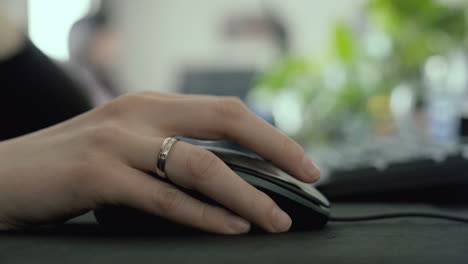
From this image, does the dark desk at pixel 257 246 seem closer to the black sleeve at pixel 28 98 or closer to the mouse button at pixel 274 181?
the mouse button at pixel 274 181

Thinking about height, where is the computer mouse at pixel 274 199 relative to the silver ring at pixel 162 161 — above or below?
below

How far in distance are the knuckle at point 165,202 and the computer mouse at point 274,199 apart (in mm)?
17

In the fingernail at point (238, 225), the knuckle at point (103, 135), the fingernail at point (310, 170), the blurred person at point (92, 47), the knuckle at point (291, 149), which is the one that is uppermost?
the blurred person at point (92, 47)

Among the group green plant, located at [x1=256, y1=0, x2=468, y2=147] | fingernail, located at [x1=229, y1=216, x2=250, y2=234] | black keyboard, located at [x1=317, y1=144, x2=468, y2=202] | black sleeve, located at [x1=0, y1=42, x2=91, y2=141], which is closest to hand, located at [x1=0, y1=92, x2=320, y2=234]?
fingernail, located at [x1=229, y1=216, x2=250, y2=234]

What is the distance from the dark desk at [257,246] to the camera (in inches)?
12.8

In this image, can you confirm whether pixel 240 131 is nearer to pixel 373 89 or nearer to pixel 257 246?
pixel 257 246

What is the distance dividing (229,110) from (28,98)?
540 millimetres

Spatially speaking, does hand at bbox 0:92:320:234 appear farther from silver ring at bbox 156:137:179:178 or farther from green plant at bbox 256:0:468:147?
green plant at bbox 256:0:468:147

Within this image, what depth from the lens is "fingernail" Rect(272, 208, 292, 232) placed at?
0.44 meters

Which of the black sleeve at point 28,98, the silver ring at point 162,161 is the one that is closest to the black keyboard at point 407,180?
the silver ring at point 162,161

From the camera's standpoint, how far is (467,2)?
1374mm

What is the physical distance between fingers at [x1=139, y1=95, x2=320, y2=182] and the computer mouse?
1.0 inches

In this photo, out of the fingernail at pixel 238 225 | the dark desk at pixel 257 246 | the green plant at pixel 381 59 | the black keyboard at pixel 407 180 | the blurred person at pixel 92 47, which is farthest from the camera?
the blurred person at pixel 92 47

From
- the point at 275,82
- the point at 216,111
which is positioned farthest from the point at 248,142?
the point at 275,82
